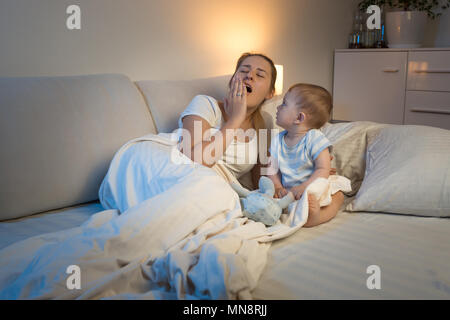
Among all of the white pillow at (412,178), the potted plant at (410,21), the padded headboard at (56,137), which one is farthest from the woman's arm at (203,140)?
the potted plant at (410,21)

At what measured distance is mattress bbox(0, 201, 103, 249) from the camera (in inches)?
48.1

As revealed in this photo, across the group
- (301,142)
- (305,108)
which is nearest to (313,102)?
(305,108)

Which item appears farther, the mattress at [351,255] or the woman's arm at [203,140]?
the woman's arm at [203,140]

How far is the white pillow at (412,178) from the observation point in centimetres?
138

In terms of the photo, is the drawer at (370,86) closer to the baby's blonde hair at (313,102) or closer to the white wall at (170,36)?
the white wall at (170,36)

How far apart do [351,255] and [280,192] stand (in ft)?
1.49

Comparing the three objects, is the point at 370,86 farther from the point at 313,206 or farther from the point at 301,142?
the point at 313,206

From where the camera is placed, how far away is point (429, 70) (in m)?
2.84

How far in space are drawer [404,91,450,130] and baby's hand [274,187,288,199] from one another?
1785mm

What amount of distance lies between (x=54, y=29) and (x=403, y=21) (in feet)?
7.82

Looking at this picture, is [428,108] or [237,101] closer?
[237,101]

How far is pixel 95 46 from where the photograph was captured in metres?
1.95

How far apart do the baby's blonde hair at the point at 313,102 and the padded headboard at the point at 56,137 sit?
2.05 ft
